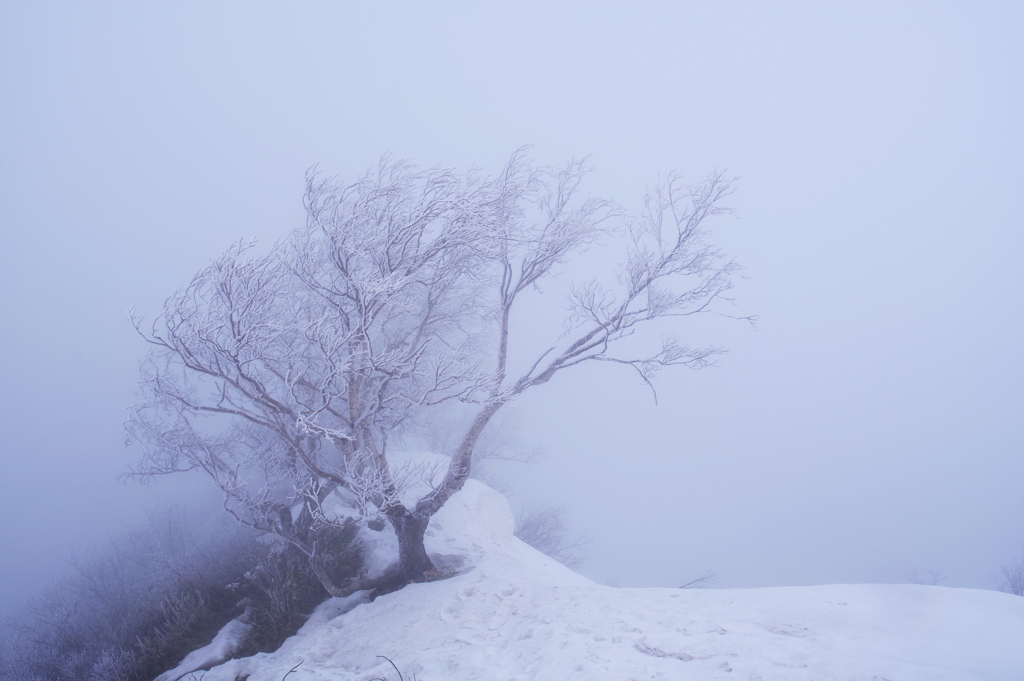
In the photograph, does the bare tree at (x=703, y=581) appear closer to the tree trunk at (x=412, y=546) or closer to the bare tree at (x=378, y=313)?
the tree trunk at (x=412, y=546)

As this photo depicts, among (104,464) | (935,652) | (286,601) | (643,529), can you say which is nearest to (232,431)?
(286,601)

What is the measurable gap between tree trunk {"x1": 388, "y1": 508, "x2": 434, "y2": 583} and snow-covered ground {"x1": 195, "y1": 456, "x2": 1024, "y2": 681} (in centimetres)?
35

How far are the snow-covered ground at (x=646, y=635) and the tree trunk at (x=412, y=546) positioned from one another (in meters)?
0.35

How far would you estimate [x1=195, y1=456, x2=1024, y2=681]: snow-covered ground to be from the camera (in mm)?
3557

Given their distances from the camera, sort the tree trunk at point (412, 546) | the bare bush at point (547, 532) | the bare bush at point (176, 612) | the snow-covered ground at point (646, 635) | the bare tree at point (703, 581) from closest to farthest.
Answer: the snow-covered ground at point (646, 635) → the bare bush at point (176, 612) → the tree trunk at point (412, 546) → the bare tree at point (703, 581) → the bare bush at point (547, 532)

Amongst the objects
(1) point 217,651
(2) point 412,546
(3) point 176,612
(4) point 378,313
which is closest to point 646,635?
(2) point 412,546

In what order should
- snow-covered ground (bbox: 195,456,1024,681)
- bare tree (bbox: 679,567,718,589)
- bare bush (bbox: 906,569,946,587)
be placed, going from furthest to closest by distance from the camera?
1. bare bush (bbox: 906,569,946,587)
2. bare tree (bbox: 679,567,718,589)
3. snow-covered ground (bbox: 195,456,1024,681)

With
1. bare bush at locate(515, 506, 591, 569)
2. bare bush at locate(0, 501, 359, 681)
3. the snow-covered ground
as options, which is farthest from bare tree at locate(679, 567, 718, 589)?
bare bush at locate(0, 501, 359, 681)

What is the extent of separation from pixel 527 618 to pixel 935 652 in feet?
12.4

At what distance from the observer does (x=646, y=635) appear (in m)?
4.71

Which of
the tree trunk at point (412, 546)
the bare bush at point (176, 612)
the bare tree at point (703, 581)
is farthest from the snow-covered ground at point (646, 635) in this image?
the bare tree at point (703, 581)

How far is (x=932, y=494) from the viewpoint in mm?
81938

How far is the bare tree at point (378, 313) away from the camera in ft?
19.8

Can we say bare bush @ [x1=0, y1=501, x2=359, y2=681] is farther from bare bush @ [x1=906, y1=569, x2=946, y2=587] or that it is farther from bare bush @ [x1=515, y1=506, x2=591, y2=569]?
bare bush @ [x1=515, y1=506, x2=591, y2=569]
